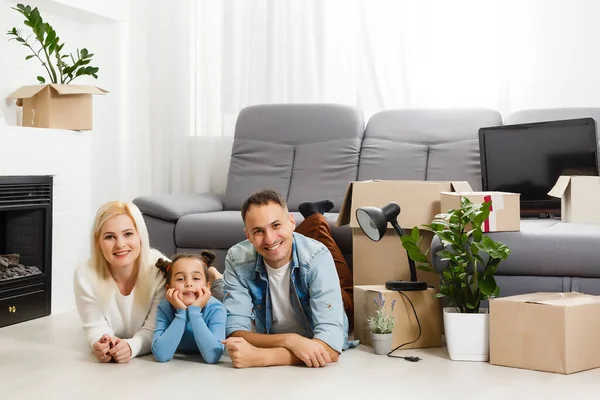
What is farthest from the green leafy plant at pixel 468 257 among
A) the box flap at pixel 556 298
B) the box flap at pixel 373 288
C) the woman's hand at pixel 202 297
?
the woman's hand at pixel 202 297

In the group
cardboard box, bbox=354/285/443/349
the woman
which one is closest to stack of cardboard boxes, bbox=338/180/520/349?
cardboard box, bbox=354/285/443/349

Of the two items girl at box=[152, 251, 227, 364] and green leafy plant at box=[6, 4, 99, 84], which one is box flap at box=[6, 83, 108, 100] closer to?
green leafy plant at box=[6, 4, 99, 84]

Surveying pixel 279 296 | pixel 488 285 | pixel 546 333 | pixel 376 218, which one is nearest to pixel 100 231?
pixel 279 296

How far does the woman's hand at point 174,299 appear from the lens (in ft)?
8.77

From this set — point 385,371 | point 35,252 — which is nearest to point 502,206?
point 385,371

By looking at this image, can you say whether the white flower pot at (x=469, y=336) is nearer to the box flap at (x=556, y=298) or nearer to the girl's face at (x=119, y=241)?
the box flap at (x=556, y=298)

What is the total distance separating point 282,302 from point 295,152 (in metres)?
1.79

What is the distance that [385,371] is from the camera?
2.57m

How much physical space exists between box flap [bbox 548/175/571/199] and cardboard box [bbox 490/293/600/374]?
0.68 metres

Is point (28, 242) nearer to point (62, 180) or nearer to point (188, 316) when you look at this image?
point (62, 180)

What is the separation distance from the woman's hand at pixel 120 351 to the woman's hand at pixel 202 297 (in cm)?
28

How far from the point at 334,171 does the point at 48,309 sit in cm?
164

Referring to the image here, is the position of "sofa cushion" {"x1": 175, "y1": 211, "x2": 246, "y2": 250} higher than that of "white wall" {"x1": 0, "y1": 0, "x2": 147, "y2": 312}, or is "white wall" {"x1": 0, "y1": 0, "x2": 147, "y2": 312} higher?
"white wall" {"x1": 0, "y1": 0, "x2": 147, "y2": 312}

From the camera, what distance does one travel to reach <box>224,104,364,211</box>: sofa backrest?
4.33 meters
